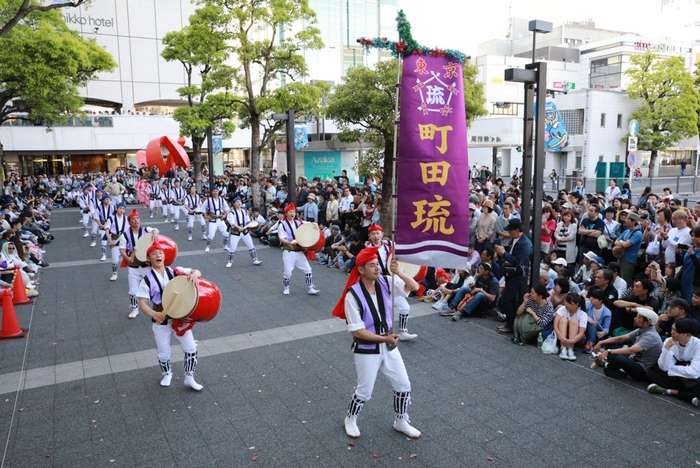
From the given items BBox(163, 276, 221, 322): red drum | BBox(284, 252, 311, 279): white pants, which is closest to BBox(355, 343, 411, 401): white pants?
BBox(163, 276, 221, 322): red drum

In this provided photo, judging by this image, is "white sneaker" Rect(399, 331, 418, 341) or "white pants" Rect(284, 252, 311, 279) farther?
"white pants" Rect(284, 252, 311, 279)

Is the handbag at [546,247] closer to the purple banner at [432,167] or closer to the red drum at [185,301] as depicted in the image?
the purple banner at [432,167]

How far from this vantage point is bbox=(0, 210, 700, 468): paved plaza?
15.7ft

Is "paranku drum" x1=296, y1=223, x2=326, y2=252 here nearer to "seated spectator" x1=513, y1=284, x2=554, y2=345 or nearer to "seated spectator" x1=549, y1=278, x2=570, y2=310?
"seated spectator" x1=513, y1=284, x2=554, y2=345

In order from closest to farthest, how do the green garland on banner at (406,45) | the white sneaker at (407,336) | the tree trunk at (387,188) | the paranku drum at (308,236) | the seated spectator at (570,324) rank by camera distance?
the green garland on banner at (406,45)
the seated spectator at (570,324)
the white sneaker at (407,336)
the paranku drum at (308,236)
the tree trunk at (387,188)

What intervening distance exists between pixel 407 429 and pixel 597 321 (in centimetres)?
363

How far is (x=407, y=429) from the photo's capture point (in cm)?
501

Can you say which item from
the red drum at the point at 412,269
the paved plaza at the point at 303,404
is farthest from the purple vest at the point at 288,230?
the red drum at the point at 412,269

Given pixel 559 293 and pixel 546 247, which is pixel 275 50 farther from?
pixel 559 293

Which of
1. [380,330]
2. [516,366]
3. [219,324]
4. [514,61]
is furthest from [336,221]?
[514,61]

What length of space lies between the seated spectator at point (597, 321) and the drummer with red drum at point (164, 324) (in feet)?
16.8

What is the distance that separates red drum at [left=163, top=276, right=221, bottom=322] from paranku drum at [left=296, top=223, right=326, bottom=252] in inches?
178

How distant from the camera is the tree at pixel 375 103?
14547 millimetres

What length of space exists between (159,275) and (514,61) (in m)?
47.7
